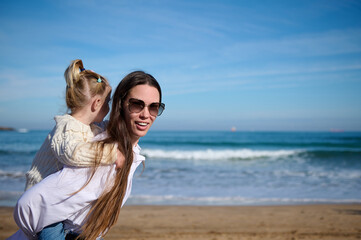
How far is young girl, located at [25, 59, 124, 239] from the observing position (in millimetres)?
1749

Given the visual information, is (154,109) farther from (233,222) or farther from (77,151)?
(233,222)

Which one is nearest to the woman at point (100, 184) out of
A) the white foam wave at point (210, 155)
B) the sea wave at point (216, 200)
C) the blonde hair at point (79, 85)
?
the blonde hair at point (79, 85)

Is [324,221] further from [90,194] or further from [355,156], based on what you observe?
[355,156]

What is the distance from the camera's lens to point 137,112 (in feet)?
6.63

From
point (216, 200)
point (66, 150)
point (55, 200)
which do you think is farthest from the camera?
point (216, 200)

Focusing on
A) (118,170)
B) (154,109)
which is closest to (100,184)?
(118,170)

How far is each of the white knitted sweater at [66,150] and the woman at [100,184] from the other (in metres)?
0.05

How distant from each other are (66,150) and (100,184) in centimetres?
29

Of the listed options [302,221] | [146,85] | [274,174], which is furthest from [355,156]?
[146,85]

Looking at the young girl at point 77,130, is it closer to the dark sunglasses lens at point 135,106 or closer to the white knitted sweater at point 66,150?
the white knitted sweater at point 66,150

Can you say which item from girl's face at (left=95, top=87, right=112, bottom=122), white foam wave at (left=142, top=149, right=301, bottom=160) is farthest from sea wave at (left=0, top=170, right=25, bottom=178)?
girl's face at (left=95, top=87, right=112, bottom=122)

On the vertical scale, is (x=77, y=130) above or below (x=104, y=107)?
below

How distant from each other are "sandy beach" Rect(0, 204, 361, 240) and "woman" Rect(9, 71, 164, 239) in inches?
132

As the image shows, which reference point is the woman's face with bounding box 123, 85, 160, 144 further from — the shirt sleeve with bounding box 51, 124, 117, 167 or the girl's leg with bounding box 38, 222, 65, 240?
the girl's leg with bounding box 38, 222, 65, 240
